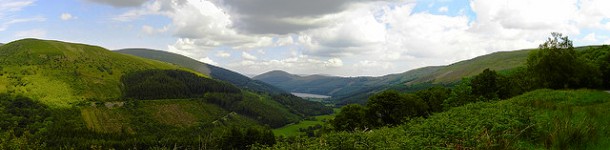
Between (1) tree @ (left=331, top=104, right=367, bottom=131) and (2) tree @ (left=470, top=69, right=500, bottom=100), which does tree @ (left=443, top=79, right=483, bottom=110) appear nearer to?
(2) tree @ (left=470, top=69, right=500, bottom=100)

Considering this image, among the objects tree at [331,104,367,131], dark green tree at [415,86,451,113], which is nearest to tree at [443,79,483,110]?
dark green tree at [415,86,451,113]

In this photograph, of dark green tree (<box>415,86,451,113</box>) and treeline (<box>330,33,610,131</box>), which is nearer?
treeline (<box>330,33,610,131</box>)

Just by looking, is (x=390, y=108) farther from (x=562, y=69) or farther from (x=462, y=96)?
(x=562, y=69)

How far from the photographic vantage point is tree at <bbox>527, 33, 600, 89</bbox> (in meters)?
55.5

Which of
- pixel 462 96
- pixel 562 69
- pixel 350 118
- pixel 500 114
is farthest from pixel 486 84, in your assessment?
pixel 500 114

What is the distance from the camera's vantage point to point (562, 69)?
56.4 metres

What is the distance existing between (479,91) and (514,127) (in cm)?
5743

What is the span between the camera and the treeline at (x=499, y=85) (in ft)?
185

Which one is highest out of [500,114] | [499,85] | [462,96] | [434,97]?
[500,114]

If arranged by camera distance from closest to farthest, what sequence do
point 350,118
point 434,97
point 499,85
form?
point 499,85, point 350,118, point 434,97

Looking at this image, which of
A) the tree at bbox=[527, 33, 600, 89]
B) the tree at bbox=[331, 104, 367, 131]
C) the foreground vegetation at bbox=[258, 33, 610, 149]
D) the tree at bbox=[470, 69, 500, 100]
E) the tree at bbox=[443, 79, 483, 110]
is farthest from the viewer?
the tree at bbox=[331, 104, 367, 131]

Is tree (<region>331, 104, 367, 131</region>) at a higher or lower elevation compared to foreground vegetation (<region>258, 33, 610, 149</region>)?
lower

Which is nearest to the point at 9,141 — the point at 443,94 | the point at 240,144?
the point at 443,94

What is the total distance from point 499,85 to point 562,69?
1170 centimetres
